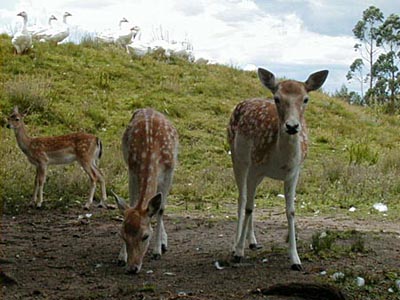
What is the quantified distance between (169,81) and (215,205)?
910 centimetres

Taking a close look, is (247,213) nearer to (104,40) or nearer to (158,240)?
(158,240)

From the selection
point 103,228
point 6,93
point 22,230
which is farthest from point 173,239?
point 6,93

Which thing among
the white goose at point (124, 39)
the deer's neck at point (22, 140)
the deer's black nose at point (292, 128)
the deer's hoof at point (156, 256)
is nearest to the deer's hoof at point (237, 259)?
the deer's hoof at point (156, 256)

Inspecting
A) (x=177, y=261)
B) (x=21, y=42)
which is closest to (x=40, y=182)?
(x=177, y=261)

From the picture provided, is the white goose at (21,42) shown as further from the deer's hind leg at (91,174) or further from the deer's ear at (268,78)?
the deer's ear at (268,78)

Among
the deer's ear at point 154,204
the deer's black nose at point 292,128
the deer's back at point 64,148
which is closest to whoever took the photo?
the deer's black nose at point 292,128

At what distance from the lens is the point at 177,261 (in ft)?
23.6

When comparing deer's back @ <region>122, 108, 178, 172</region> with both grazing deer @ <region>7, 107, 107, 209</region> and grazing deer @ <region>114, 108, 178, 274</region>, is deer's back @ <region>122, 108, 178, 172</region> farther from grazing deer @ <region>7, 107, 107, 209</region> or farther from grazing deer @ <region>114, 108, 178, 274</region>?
grazing deer @ <region>7, 107, 107, 209</region>

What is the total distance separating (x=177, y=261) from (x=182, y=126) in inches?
376

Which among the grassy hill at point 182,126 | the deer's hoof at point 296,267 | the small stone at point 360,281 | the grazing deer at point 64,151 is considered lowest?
the grassy hill at point 182,126

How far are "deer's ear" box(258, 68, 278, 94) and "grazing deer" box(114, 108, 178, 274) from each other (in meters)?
1.18

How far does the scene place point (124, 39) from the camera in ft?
78.5

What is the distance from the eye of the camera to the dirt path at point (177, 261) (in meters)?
6.03

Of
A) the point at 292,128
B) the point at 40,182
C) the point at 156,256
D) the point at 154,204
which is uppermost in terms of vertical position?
the point at 292,128
